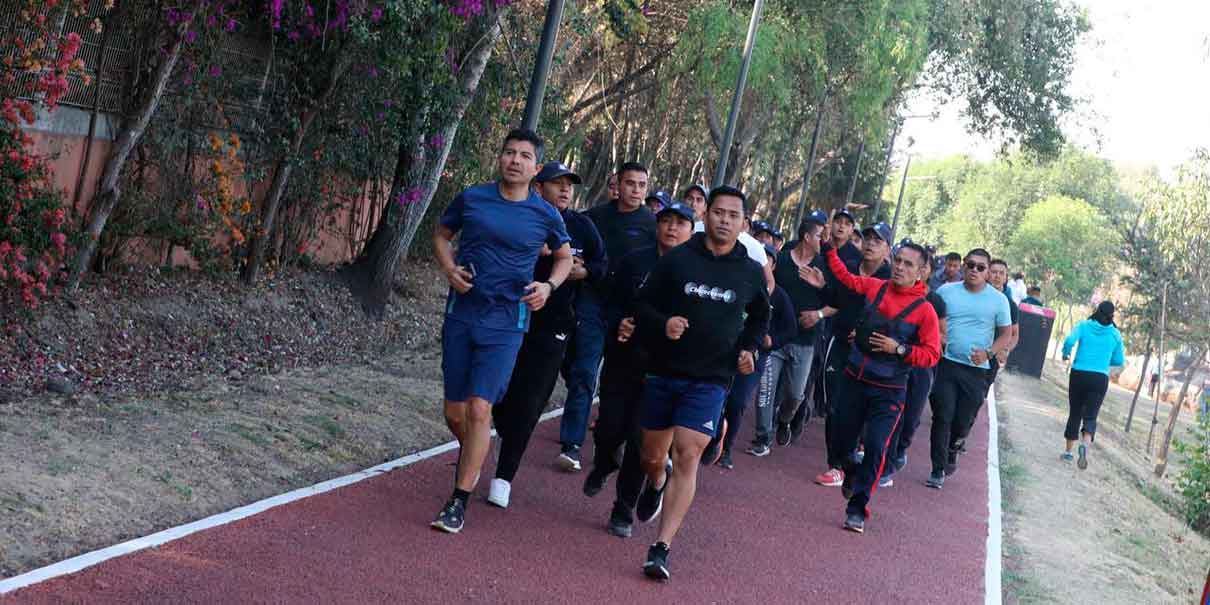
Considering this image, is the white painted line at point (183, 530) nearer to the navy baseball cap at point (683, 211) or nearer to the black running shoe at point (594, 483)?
the black running shoe at point (594, 483)

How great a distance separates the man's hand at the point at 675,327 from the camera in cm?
788

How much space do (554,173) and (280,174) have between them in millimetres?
8253

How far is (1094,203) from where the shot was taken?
318 ft

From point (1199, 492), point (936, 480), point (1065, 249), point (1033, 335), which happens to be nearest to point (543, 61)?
point (936, 480)

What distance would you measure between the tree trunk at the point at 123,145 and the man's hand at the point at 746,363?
712 cm

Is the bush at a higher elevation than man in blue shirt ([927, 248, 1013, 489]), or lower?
lower

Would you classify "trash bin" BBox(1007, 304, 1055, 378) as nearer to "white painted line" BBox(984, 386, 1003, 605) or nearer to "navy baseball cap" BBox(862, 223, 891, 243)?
"white painted line" BBox(984, 386, 1003, 605)

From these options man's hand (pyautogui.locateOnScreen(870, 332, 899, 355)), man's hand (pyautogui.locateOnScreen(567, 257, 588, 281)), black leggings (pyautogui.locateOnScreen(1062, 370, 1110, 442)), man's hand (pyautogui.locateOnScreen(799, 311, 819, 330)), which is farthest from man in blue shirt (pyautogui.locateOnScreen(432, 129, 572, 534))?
black leggings (pyautogui.locateOnScreen(1062, 370, 1110, 442))

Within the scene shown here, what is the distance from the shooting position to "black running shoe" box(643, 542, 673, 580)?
7.72 m

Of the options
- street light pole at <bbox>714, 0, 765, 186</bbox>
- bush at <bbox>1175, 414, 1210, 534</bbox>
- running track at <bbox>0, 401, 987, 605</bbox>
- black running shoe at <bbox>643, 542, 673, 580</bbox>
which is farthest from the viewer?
street light pole at <bbox>714, 0, 765, 186</bbox>

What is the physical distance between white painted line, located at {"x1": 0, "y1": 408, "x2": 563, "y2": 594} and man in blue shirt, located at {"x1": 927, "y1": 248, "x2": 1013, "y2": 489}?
542 cm

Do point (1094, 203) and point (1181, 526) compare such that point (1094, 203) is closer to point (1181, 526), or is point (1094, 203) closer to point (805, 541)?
point (1181, 526)

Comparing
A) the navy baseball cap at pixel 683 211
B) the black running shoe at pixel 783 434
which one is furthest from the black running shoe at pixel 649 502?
the black running shoe at pixel 783 434

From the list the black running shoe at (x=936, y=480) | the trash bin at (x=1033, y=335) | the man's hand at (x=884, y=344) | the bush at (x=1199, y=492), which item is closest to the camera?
the man's hand at (x=884, y=344)
